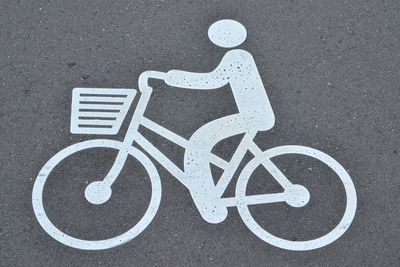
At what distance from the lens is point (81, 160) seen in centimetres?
395

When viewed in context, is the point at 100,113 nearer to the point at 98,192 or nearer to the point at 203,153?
the point at 98,192

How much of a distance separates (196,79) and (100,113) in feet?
2.94

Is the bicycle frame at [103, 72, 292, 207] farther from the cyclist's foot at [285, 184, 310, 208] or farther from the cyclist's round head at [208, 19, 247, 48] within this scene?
the cyclist's round head at [208, 19, 247, 48]

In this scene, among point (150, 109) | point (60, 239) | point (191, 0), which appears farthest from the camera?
point (191, 0)

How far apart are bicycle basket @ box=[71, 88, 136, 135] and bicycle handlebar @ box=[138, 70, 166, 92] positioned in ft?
0.44

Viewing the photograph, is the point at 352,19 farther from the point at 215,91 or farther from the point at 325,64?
the point at 215,91

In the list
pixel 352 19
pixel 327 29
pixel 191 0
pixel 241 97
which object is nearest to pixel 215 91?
pixel 241 97

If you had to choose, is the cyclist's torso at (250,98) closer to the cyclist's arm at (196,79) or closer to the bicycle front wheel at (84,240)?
the cyclist's arm at (196,79)

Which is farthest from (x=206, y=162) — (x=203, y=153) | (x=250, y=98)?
(x=250, y=98)

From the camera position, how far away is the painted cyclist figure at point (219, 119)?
3.86 metres

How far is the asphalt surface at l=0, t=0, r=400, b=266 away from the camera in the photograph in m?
3.83

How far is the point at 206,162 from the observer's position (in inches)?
154

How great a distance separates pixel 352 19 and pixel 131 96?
87.9 inches

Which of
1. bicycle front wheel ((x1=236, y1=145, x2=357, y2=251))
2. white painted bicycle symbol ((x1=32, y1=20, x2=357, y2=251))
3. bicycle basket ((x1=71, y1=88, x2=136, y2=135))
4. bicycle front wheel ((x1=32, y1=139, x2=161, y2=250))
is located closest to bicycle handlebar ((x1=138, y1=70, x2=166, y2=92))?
white painted bicycle symbol ((x1=32, y1=20, x2=357, y2=251))
